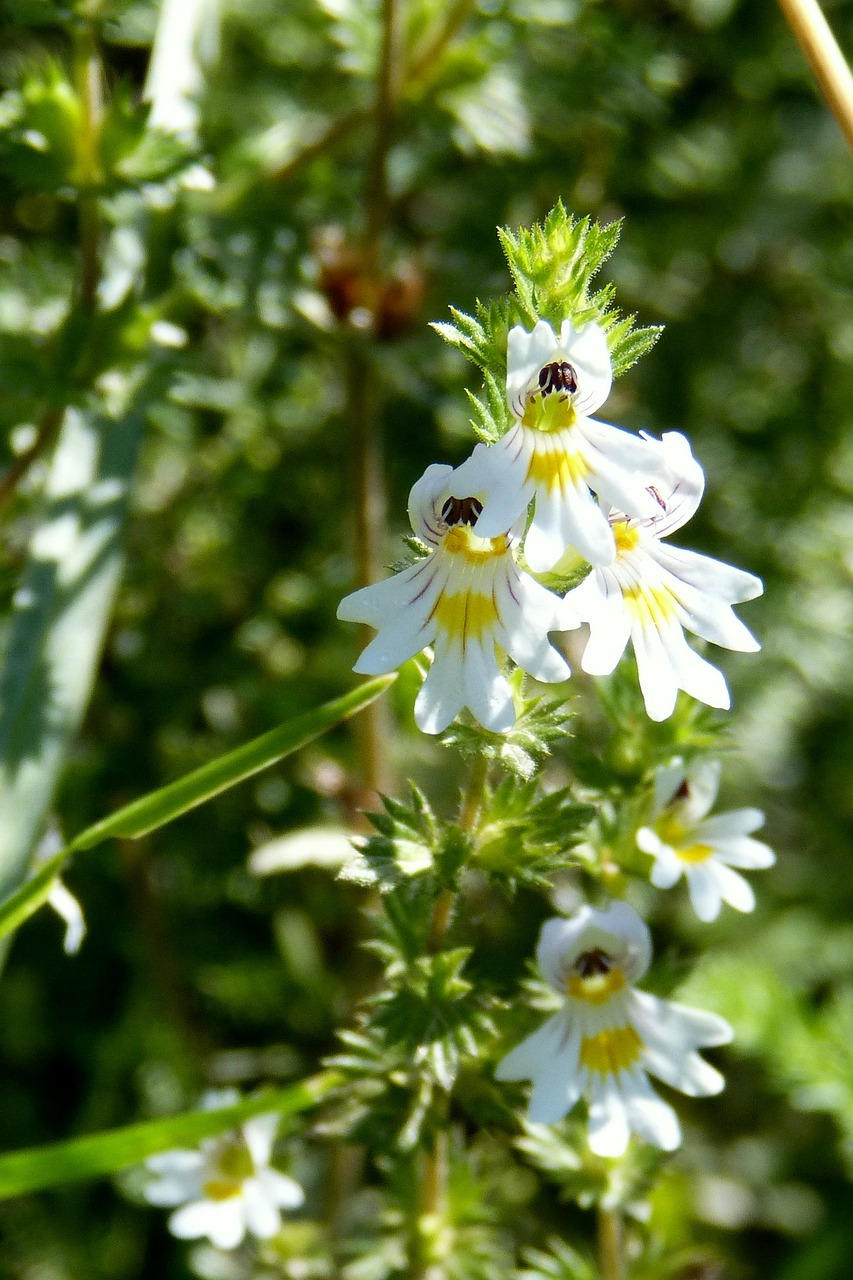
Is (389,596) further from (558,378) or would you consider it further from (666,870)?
(666,870)

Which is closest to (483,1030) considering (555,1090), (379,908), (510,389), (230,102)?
(555,1090)

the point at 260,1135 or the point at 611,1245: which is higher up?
the point at 260,1135

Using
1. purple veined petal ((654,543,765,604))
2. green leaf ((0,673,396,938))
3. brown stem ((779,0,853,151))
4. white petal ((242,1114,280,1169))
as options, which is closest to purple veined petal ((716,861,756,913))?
purple veined petal ((654,543,765,604))

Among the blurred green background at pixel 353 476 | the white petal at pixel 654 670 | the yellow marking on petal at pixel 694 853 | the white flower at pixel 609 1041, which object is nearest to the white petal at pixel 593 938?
the white flower at pixel 609 1041

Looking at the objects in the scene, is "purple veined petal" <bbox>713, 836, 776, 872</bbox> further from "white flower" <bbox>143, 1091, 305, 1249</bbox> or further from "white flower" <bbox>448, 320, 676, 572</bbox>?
A: "white flower" <bbox>143, 1091, 305, 1249</bbox>

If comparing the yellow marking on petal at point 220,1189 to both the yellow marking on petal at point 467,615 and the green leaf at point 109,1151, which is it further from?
the yellow marking on petal at point 467,615

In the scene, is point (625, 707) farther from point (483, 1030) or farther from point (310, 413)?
point (310, 413)

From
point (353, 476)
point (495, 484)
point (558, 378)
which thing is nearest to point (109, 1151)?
point (495, 484)
